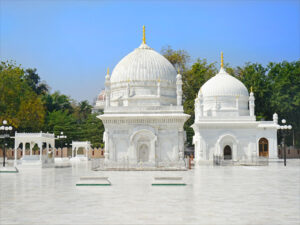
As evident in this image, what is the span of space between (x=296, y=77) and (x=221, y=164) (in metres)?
20.1

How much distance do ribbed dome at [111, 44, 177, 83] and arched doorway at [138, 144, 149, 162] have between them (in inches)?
265

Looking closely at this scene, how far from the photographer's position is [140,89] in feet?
124

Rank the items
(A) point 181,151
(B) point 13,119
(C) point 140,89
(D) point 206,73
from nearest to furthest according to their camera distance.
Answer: (A) point 181,151, (C) point 140,89, (B) point 13,119, (D) point 206,73

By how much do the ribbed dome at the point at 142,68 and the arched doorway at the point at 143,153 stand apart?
22.1 ft

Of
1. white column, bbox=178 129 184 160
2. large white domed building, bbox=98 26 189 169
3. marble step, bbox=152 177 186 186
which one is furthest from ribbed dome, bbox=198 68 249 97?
marble step, bbox=152 177 186 186

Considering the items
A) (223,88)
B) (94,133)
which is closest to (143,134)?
(223,88)

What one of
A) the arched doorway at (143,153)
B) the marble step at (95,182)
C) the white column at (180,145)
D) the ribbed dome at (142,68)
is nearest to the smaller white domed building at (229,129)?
the ribbed dome at (142,68)

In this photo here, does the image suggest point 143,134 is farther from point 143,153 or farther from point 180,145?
point 180,145

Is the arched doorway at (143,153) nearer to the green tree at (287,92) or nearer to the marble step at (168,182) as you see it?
the marble step at (168,182)

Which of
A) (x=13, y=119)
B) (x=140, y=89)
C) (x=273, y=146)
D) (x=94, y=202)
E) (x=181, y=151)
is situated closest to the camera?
(x=94, y=202)

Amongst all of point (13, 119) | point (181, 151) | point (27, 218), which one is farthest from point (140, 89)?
point (27, 218)

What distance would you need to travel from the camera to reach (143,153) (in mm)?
34656

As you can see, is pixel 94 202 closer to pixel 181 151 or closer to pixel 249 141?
pixel 181 151

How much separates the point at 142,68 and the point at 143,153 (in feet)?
27.4
